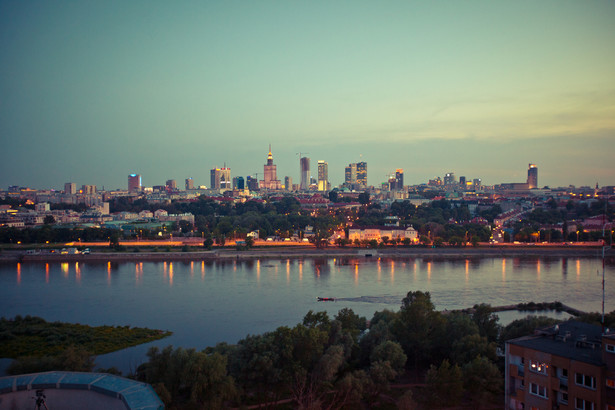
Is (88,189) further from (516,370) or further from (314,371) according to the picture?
(516,370)

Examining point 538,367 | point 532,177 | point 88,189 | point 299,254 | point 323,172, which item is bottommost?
point 299,254

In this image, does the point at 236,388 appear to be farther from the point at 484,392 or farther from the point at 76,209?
the point at 76,209

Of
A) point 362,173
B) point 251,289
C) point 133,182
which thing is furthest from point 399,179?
point 251,289

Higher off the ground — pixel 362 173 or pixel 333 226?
pixel 362 173

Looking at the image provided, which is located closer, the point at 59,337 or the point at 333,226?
the point at 59,337

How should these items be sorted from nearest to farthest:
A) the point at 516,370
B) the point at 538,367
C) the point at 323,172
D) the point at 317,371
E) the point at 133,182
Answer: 1. the point at 538,367
2. the point at 516,370
3. the point at 317,371
4. the point at 133,182
5. the point at 323,172

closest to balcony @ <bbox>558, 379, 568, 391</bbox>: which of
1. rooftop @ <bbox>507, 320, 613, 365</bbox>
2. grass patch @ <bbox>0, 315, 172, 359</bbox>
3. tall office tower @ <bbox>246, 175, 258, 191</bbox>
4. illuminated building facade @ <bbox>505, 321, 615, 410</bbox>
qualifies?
illuminated building facade @ <bbox>505, 321, 615, 410</bbox>

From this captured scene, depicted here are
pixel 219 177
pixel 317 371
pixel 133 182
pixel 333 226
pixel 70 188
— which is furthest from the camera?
pixel 219 177
